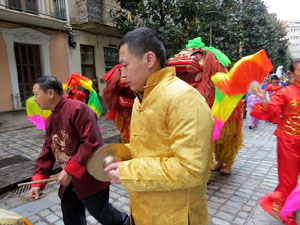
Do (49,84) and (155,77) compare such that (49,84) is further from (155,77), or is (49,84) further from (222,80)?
(222,80)

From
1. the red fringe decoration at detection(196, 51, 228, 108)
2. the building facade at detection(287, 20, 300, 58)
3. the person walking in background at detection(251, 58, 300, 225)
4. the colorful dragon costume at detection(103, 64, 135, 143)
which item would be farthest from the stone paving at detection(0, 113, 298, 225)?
the building facade at detection(287, 20, 300, 58)

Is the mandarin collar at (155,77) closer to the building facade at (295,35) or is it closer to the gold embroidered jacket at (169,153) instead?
the gold embroidered jacket at (169,153)

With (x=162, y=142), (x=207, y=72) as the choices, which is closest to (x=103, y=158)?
(x=162, y=142)

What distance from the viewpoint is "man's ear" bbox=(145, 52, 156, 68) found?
105cm

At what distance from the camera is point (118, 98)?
309cm

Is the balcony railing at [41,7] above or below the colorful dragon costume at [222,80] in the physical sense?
above

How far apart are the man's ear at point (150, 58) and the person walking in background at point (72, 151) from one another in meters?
0.95

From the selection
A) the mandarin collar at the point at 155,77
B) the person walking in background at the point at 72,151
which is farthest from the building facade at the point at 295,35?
the mandarin collar at the point at 155,77

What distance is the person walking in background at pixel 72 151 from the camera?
5.78ft

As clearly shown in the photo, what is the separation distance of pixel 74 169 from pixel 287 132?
7.37 feet

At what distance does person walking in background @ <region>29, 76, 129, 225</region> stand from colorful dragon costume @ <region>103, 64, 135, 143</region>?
1.12 metres

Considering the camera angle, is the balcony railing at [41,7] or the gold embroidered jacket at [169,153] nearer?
the gold embroidered jacket at [169,153]

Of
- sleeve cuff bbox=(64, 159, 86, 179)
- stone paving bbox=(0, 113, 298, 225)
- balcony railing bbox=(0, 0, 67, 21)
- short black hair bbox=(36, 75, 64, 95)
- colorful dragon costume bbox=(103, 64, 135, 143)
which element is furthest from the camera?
balcony railing bbox=(0, 0, 67, 21)

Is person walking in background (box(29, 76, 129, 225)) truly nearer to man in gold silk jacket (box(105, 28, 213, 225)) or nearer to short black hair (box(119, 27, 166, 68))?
man in gold silk jacket (box(105, 28, 213, 225))
